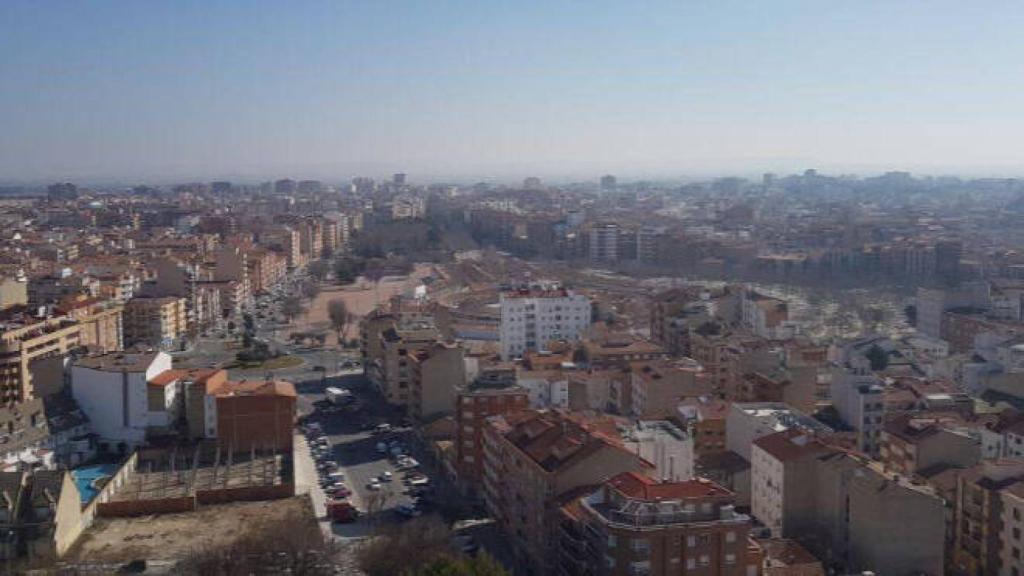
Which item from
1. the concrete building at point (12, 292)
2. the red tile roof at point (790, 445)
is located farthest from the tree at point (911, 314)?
the concrete building at point (12, 292)

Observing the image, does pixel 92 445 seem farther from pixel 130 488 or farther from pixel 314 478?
pixel 314 478

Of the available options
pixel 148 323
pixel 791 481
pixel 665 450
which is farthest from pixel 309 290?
pixel 791 481

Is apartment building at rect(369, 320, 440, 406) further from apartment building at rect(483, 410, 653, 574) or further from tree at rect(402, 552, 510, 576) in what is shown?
tree at rect(402, 552, 510, 576)

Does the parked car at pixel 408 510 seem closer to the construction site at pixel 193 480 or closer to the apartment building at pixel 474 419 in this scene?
the apartment building at pixel 474 419

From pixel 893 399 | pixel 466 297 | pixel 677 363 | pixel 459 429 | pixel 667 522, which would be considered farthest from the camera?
pixel 466 297

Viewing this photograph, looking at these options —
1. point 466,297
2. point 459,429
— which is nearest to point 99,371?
point 459,429

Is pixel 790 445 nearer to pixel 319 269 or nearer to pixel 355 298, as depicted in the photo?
pixel 355 298

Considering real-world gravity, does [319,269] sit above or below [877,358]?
below
